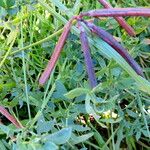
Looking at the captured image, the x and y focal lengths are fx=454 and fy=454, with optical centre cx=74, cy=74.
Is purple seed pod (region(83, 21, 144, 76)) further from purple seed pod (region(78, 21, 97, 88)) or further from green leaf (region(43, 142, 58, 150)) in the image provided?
green leaf (region(43, 142, 58, 150))

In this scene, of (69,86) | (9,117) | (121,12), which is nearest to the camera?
(121,12)

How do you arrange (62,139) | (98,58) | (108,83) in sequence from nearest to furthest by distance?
(62,139)
(108,83)
(98,58)

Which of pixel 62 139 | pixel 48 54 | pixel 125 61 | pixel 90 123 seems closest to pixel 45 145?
pixel 62 139

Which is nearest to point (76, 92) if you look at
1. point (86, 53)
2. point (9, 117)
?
point (86, 53)

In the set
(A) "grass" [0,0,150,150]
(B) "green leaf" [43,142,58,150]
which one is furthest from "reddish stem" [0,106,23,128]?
(B) "green leaf" [43,142,58,150]

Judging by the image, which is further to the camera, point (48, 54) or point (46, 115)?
point (48, 54)

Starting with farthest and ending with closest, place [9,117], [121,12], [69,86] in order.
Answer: [69,86] → [9,117] → [121,12]

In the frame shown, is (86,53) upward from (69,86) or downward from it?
upward

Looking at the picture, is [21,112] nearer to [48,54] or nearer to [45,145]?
[48,54]

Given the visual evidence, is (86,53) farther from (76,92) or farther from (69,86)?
(69,86)

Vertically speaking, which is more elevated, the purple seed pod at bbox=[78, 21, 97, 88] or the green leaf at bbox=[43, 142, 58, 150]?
the purple seed pod at bbox=[78, 21, 97, 88]

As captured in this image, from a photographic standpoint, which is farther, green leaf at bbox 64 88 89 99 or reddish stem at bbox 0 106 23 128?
reddish stem at bbox 0 106 23 128
